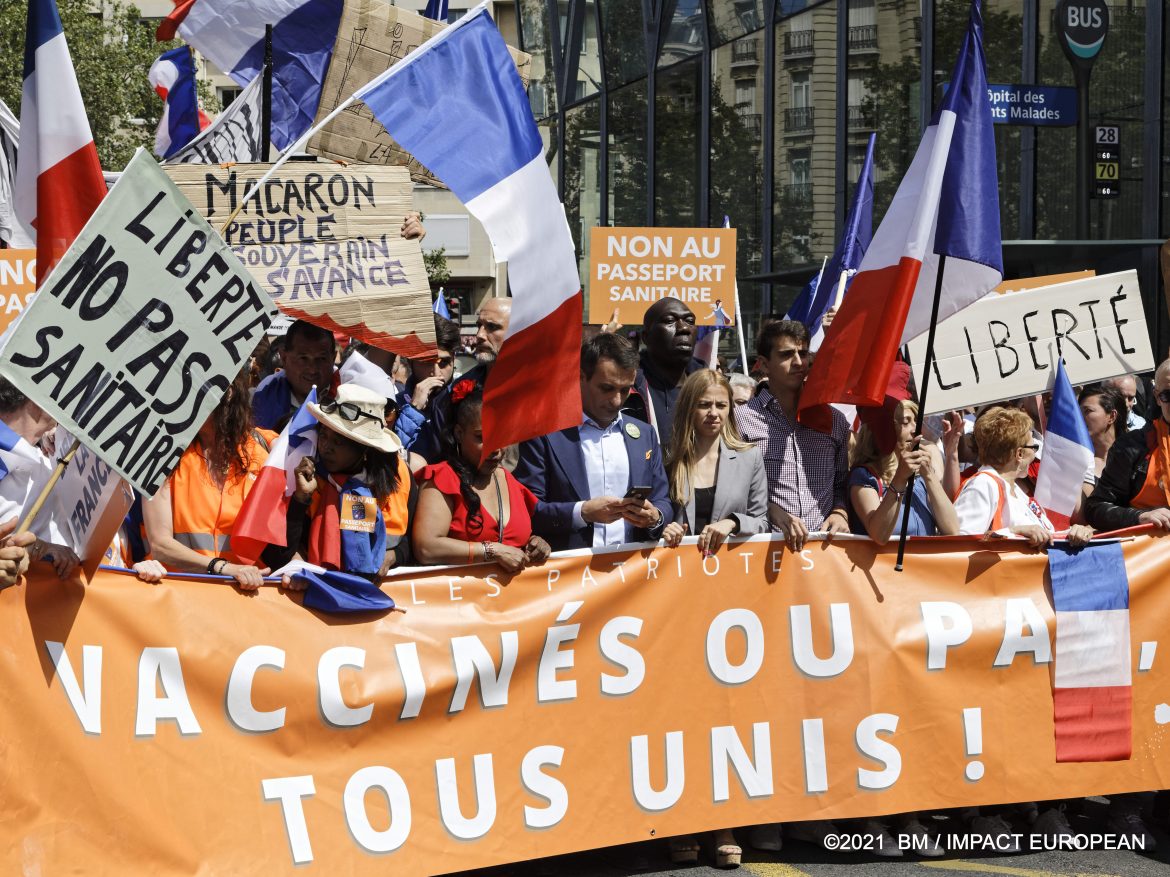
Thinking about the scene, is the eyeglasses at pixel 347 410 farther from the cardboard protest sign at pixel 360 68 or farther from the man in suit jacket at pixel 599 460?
the cardboard protest sign at pixel 360 68

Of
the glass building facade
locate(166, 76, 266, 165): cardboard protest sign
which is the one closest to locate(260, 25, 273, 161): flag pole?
locate(166, 76, 266, 165): cardboard protest sign

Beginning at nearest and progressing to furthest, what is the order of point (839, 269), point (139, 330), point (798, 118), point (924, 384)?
point (139, 330), point (924, 384), point (839, 269), point (798, 118)

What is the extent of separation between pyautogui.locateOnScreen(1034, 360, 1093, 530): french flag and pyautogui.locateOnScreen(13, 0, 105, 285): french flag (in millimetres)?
4284

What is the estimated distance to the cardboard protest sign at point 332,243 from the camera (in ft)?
21.6

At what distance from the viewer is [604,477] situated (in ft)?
18.4

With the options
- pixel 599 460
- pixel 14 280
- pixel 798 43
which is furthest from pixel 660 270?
pixel 798 43

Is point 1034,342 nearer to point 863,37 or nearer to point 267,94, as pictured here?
point 267,94

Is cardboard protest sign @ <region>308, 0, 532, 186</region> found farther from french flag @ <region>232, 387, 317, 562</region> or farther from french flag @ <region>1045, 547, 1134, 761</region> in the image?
french flag @ <region>1045, 547, 1134, 761</region>

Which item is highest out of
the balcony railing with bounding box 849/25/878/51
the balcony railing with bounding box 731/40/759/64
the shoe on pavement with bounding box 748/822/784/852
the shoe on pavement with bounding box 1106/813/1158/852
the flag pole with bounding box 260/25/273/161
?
the balcony railing with bounding box 731/40/759/64

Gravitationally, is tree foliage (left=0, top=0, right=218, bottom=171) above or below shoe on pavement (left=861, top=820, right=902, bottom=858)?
above

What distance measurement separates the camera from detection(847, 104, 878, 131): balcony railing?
58.3ft

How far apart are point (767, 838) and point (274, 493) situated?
222cm

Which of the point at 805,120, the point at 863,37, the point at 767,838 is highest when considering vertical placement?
the point at 863,37

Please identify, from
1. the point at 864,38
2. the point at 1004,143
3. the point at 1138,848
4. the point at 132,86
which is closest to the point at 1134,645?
the point at 1138,848
